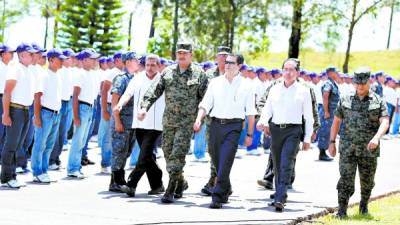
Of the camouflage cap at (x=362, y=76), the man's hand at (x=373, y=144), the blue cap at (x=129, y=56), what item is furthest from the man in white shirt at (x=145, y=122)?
the man's hand at (x=373, y=144)

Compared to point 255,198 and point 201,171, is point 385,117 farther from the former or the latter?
point 201,171

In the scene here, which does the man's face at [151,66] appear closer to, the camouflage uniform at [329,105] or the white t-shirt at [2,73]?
the white t-shirt at [2,73]

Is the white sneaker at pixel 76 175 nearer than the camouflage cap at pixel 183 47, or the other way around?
the camouflage cap at pixel 183 47

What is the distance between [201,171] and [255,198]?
10.8ft

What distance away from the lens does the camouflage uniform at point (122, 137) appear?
38.1 feet

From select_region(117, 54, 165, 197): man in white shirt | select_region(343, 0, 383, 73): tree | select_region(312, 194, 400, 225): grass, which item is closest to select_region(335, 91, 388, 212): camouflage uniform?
select_region(312, 194, 400, 225): grass

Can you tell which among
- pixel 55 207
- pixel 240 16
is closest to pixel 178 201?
pixel 55 207

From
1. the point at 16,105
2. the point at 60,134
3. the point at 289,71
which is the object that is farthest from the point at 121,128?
the point at 60,134

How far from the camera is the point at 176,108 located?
35.4 ft

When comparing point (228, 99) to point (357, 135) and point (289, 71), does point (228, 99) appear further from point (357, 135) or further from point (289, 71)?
point (357, 135)

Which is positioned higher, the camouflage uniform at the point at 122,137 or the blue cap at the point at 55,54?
the blue cap at the point at 55,54

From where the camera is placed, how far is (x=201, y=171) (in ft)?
48.9

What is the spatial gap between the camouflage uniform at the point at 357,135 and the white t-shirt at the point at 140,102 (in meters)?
2.54

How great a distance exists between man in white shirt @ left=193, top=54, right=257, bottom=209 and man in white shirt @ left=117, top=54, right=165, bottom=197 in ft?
2.78
